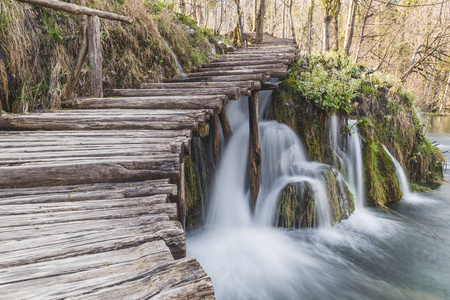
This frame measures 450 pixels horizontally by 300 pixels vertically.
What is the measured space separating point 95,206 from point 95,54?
3584mm

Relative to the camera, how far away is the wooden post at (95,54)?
4371 millimetres

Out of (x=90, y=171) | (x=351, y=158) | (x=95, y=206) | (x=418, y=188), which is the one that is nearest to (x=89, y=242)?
(x=95, y=206)

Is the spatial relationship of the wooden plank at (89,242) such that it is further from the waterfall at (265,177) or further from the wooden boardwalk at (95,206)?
the waterfall at (265,177)

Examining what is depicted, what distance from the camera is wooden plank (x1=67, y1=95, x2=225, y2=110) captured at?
13.1ft

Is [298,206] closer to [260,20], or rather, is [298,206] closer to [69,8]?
[69,8]

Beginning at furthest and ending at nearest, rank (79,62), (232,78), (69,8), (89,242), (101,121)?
(232,78) < (79,62) < (69,8) < (101,121) < (89,242)

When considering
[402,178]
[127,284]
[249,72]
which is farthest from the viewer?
[402,178]

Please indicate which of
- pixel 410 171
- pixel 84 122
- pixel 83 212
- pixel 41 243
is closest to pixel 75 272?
pixel 41 243

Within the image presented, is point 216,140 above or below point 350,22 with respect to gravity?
below

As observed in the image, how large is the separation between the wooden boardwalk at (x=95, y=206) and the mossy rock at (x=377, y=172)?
4690mm

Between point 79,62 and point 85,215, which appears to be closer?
point 85,215

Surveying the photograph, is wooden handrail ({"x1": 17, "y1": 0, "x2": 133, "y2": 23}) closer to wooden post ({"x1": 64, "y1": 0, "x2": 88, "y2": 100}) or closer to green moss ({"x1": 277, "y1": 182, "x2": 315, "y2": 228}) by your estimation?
wooden post ({"x1": 64, "y1": 0, "x2": 88, "y2": 100})

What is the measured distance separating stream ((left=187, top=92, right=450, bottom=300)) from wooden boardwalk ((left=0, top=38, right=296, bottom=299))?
192 cm

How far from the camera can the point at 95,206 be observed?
5.79 feet
